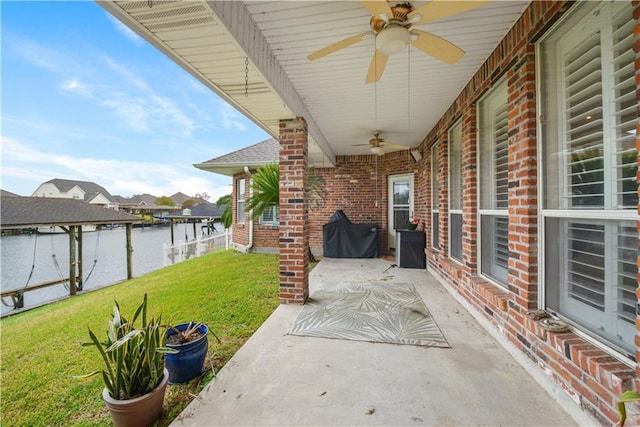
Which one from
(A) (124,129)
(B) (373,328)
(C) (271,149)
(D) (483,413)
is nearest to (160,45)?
(B) (373,328)

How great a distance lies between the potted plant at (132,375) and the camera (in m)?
1.47

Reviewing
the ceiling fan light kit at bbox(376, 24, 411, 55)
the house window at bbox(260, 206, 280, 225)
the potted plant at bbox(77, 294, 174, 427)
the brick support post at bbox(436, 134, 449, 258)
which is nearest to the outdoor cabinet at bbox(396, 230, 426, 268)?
the brick support post at bbox(436, 134, 449, 258)

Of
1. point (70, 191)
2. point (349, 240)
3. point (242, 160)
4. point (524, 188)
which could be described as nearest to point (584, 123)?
point (524, 188)

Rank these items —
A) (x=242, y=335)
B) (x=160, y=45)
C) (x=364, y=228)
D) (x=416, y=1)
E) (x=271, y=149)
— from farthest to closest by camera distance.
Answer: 1. (x=271, y=149)
2. (x=364, y=228)
3. (x=242, y=335)
4. (x=160, y=45)
5. (x=416, y=1)

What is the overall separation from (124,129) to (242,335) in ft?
66.0

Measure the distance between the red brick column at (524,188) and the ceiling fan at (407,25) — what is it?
0.61 meters

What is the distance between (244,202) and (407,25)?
24.3ft

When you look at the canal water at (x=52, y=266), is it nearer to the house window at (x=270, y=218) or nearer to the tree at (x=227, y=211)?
the tree at (x=227, y=211)

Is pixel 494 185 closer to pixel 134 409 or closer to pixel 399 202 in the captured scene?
pixel 134 409

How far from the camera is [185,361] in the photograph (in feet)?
6.30

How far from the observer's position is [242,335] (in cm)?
273

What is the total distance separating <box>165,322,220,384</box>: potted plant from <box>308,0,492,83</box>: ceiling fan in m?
2.46

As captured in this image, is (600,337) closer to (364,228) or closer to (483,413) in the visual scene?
(483,413)

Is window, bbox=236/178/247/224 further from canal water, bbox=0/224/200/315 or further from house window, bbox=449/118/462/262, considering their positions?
house window, bbox=449/118/462/262
